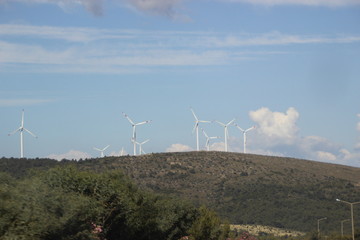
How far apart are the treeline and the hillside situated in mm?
58609

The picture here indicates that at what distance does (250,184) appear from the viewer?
148 metres

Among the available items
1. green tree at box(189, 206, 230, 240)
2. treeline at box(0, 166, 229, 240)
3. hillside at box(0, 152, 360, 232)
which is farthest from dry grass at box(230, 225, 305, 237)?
green tree at box(189, 206, 230, 240)

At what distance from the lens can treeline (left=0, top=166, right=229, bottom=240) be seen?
32.4 m

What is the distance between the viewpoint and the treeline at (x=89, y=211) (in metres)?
32.4

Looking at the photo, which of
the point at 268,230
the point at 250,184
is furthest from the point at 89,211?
the point at 250,184

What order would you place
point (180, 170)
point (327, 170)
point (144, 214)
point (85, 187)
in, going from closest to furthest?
point (85, 187)
point (144, 214)
point (180, 170)
point (327, 170)

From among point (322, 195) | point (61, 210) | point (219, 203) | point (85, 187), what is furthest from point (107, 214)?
point (322, 195)

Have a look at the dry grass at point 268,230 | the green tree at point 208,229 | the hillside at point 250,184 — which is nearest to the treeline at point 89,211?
the green tree at point 208,229

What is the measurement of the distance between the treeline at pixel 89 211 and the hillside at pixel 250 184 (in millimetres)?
58609

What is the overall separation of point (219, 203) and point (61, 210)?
104m

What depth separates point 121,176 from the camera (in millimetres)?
58062

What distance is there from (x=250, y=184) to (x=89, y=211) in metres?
108

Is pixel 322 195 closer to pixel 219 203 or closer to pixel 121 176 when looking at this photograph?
pixel 219 203

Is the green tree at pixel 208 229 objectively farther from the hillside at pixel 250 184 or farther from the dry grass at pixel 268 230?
the hillside at pixel 250 184
